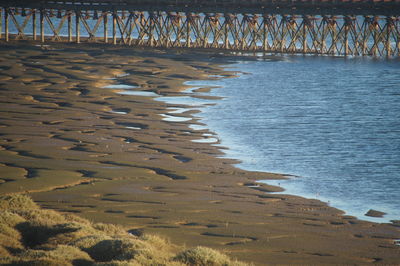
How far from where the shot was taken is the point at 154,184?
16703 millimetres

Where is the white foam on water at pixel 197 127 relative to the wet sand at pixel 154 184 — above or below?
below

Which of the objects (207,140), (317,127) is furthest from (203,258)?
(317,127)

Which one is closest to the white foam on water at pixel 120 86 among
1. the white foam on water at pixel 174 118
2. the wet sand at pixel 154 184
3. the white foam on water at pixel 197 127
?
the wet sand at pixel 154 184

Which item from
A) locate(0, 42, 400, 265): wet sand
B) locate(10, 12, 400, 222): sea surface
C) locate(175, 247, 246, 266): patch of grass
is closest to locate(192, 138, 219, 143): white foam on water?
locate(10, 12, 400, 222): sea surface

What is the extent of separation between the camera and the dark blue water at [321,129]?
18.1 metres

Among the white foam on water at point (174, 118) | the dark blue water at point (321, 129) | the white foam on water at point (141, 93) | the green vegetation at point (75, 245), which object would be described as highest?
the green vegetation at point (75, 245)

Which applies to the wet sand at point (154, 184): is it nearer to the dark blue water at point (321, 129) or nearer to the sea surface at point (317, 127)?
the sea surface at point (317, 127)

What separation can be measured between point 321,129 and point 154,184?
1187cm

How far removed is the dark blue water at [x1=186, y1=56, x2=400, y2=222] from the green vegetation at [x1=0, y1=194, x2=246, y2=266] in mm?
5803

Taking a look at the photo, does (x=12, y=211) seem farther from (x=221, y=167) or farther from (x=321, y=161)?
(x=321, y=161)

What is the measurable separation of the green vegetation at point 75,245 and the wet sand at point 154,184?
3.89 feet

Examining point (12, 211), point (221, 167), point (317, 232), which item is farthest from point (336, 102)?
point (12, 211)

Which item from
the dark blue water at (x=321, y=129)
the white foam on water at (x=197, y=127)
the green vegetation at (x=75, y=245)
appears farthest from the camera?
the white foam on water at (x=197, y=127)

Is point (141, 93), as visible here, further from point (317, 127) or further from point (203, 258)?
point (203, 258)
